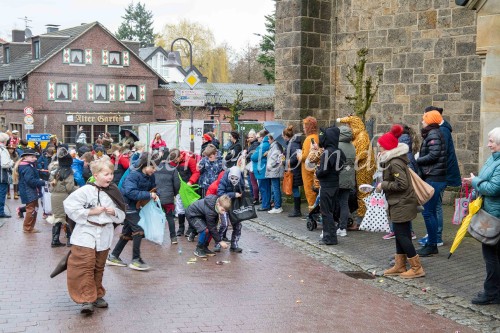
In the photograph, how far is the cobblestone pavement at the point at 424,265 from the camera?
757 centimetres

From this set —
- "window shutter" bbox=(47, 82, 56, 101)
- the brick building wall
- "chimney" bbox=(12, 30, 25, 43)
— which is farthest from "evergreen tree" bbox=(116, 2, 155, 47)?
the brick building wall

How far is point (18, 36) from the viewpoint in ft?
207

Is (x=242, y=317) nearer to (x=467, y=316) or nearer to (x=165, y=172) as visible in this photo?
(x=467, y=316)

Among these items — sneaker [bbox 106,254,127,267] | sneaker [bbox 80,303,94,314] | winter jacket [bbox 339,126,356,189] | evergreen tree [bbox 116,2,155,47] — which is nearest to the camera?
sneaker [bbox 80,303,94,314]

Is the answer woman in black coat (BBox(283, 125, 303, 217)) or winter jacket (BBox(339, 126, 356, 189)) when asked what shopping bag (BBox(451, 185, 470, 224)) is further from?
woman in black coat (BBox(283, 125, 303, 217))

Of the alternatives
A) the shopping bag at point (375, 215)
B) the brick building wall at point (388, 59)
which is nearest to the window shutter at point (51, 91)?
the brick building wall at point (388, 59)

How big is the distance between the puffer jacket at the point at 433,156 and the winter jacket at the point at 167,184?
424 cm

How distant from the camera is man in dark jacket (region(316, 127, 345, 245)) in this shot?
11117mm

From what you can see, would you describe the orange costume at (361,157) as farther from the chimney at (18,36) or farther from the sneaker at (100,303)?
the chimney at (18,36)

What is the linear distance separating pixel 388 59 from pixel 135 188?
9.81 meters

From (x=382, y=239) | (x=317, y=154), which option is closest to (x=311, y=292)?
(x=382, y=239)

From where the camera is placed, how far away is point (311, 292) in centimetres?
841

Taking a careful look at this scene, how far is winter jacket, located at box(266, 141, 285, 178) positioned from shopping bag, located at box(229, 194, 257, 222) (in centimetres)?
427

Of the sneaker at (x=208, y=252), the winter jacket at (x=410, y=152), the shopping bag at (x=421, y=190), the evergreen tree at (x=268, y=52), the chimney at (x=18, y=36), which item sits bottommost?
the sneaker at (x=208, y=252)
